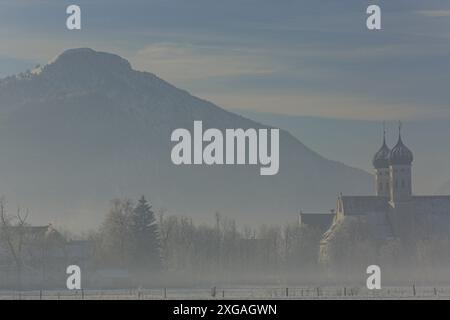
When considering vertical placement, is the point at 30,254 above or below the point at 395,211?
below

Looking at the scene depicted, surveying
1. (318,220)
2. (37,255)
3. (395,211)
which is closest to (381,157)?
(37,255)

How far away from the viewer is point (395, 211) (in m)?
100

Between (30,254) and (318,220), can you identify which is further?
(318,220)

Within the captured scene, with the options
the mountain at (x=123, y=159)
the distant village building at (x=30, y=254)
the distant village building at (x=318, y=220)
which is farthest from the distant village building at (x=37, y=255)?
the distant village building at (x=318, y=220)

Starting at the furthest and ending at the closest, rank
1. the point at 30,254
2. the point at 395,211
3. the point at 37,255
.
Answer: the point at 395,211
the point at 30,254
the point at 37,255

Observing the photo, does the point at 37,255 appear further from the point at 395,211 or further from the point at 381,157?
the point at 395,211

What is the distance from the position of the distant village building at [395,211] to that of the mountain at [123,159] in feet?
7.43

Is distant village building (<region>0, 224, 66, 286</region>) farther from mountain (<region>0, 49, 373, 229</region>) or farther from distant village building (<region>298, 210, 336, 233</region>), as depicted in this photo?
distant village building (<region>298, 210, 336, 233</region>)

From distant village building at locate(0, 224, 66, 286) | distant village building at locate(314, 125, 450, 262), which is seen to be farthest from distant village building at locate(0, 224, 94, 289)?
distant village building at locate(314, 125, 450, 262)

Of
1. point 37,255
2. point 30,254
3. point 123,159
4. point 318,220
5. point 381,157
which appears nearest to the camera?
point 381,157

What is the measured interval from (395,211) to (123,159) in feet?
79.1

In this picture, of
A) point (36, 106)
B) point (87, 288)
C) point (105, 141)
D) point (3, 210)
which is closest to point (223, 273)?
point (87, 288)

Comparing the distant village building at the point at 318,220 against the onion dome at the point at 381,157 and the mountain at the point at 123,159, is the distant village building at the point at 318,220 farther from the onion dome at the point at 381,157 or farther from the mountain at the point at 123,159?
the onion dome at the point at 381,157

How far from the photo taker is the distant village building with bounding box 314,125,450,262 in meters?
87.7
